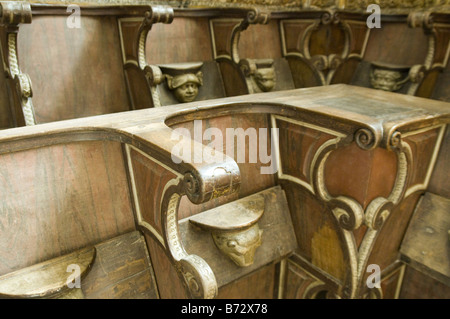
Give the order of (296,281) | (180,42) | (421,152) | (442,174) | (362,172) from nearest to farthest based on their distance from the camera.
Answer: (362,172) < (421,152) < (442,174) < (296,281) < (180,42)

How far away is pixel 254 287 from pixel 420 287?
81 cm

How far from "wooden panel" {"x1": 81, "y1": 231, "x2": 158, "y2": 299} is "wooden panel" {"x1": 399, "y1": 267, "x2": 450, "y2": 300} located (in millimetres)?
1251

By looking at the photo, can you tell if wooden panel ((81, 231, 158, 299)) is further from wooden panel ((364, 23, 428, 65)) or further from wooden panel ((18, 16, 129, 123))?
wooden panel ((364, 23, 428, 65))

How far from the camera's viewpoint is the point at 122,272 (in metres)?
1.27

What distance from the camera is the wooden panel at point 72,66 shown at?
1704mm

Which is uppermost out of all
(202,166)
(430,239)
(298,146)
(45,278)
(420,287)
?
(202,166)

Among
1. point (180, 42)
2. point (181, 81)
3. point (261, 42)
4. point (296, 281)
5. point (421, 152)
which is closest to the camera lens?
point (421, 152)

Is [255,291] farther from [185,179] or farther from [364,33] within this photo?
[364,33]

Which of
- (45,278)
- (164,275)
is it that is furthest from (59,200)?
(164,275)

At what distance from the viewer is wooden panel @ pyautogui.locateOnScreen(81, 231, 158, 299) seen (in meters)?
1.21

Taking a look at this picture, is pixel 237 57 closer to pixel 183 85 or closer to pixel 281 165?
pixel 183 85

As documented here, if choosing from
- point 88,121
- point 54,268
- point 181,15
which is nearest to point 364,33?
point 181,15

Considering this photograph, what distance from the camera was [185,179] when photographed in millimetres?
895

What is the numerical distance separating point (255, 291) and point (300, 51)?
154 cm
